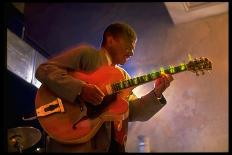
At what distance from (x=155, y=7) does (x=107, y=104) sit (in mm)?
3174

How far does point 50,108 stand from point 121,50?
2.02 feet

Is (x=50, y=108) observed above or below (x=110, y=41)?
below

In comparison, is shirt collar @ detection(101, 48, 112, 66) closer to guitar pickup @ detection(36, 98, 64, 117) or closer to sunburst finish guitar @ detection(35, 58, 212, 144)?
sunburst finish guitar @ detection(35, 58, 212, 144)

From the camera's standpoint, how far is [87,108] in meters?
2.32

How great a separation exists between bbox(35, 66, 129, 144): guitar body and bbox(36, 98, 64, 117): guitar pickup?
18 millimetres

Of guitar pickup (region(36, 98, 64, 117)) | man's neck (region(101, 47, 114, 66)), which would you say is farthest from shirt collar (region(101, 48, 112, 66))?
guitar pickup (region(36, 98, 64, 117))

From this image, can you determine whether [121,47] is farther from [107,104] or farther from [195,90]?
[195,90]

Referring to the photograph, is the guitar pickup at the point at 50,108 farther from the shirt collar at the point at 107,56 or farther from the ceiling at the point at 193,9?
the ceiling at the point at 193,9

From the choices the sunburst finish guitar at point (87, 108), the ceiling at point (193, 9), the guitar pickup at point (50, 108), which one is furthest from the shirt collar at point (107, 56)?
the ceiling at point (193, 9)

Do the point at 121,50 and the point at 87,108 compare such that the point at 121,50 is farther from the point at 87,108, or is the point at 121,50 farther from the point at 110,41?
the point at 87,108

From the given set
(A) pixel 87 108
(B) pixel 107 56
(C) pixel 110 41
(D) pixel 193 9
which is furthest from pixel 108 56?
(D) pixel 193 9

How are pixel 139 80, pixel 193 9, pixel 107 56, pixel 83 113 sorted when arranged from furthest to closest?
pixel 193 9
pixel 107 56
pixel 139 80
pixel 83 113

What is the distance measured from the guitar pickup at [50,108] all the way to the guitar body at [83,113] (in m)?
0.02

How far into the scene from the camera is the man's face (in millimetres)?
2643
